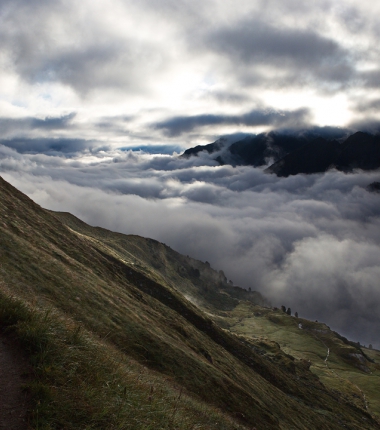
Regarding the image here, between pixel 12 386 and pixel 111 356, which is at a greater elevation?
pixel 12 386

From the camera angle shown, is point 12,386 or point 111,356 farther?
point 111,356

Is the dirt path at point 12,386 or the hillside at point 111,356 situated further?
the hillside at point 111,356

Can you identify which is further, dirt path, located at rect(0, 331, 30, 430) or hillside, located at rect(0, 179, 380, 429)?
hillside, located at rect(0, 179, 380, 429)

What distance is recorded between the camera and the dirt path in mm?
8453

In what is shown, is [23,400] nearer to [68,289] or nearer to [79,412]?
[79,412]

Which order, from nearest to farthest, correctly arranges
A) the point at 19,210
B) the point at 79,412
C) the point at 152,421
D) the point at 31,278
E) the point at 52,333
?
the point at 79,412
the point at 152,421
the point at 52,333
the point at 31,278
the point at 19,210

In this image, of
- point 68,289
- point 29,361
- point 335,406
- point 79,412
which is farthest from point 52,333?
point 335,406

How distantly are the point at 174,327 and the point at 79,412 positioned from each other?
8398cm

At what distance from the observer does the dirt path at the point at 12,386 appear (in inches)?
333

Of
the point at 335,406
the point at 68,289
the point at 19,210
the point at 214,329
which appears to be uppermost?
the point at 19,210

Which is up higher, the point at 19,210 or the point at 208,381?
the point at 19,210

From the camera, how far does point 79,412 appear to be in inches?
353

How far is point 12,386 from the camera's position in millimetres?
9688

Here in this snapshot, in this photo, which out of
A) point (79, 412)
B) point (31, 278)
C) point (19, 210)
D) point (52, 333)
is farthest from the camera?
point (19, 210)
